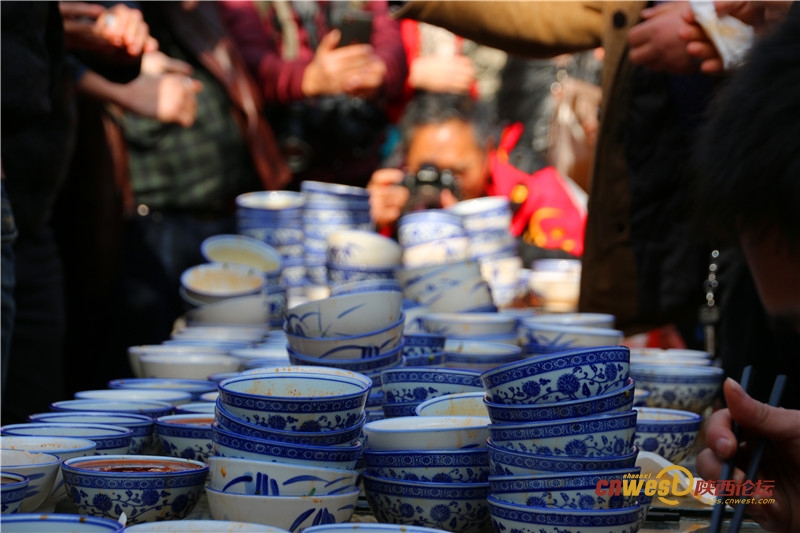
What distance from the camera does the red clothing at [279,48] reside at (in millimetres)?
4934

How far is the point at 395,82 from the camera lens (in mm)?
5223

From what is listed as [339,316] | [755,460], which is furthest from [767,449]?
[339,316]

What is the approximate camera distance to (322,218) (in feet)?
11.8

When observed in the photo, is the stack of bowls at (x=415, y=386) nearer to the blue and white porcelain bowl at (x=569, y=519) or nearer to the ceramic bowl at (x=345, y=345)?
the ceramic bowl at (x=345, y=345)

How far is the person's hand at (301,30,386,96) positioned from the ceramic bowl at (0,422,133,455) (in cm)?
335

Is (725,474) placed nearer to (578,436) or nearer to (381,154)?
(578,436)

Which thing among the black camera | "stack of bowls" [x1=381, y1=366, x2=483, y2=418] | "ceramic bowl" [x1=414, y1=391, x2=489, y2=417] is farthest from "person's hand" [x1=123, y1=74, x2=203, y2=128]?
"ceramic bowl" [x1=414, y1=391, x2=489, y2=417]

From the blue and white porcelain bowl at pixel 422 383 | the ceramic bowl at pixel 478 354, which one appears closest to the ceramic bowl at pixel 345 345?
the blue and white porcelain bowl at pixel 422 383

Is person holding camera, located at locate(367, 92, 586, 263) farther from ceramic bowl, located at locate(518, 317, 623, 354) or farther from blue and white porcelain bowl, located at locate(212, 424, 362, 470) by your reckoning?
blue and white porcelain bowl, located at locate(212, 424, 362, 470)

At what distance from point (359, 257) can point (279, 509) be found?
1810mm

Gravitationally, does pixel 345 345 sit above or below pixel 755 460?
above

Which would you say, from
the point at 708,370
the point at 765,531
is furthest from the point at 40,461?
the point at 708,370

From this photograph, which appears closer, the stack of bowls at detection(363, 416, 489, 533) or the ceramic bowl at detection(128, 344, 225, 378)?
the stack of bowls at detection(363, 416, 489, 533)

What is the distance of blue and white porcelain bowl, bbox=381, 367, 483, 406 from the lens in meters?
1.67
